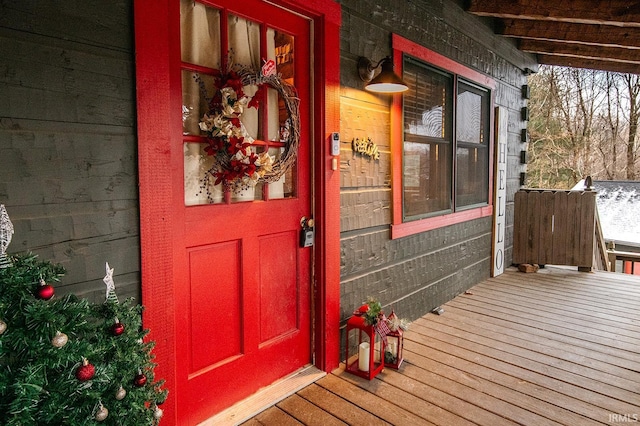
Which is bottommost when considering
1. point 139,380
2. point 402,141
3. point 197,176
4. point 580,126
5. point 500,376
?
point 500,376

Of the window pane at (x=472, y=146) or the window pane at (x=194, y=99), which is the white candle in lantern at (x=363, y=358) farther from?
the window pane at (x=472, y=146)

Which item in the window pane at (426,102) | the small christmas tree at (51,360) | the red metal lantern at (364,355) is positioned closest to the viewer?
the small christmas tree at (51,360)

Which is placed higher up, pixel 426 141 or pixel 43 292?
pixel 426 141

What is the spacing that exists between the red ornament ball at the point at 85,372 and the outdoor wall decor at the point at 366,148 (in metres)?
1.95

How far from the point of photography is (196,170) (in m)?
1.92

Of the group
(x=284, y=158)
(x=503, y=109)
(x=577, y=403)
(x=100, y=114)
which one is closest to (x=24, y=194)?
(x=100, y=114)

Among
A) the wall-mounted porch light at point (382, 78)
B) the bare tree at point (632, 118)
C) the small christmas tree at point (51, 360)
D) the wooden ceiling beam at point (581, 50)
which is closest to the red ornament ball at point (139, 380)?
the small christmas tree at point (51, 360)

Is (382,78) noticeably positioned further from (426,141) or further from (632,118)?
(632,118)

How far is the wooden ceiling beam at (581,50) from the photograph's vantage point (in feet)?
16.0

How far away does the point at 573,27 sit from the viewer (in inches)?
172

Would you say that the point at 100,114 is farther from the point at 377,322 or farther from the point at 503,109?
the point at 503,109

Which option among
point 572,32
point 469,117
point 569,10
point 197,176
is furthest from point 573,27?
point 197,176

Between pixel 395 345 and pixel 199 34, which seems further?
pixel 395 345

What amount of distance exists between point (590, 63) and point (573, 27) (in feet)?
5.36
